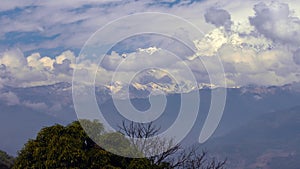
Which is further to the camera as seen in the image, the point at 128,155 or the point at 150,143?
the point at 150,143

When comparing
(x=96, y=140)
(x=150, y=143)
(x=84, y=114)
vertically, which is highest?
(x=150, y=143)

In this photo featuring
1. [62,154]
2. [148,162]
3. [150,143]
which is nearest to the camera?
[62,154]

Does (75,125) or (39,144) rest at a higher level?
(75,125)

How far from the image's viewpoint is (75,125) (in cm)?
2900

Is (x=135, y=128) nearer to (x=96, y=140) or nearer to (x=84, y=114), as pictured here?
(x=96, y=140)

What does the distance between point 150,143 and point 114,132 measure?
462 centimetres

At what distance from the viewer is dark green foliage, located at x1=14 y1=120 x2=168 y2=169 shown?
27078 mm

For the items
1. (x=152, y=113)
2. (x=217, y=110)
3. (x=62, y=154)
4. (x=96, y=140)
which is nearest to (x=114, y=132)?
(x=96, y=140)

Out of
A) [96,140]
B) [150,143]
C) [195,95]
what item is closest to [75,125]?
[96,140]

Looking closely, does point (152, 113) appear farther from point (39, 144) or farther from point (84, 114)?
point (39, 144)

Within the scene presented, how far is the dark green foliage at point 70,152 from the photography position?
27.1 m

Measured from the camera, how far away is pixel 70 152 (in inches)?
1066

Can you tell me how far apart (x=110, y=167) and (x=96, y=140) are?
7.03 feet

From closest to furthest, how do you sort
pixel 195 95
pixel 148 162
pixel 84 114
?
pixel 84 114, pixel 195 95, pixel 148 162
